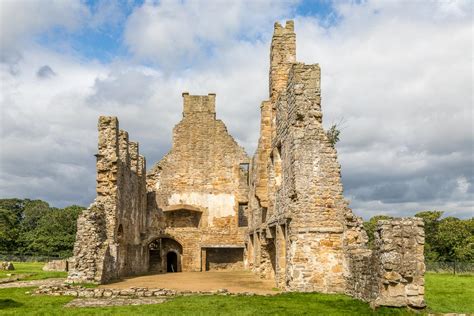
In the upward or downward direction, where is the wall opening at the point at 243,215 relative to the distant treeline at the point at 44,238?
upward

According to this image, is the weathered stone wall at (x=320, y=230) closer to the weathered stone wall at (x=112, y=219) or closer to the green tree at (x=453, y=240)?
the weathered stone wall at (x=112, y=219)

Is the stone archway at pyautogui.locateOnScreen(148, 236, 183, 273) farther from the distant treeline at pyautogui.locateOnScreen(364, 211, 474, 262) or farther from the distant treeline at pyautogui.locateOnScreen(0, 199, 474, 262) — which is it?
the distant treeline at pyautogui.locateOnScreen(0, 199, 474, 262)

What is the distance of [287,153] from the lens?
18.1 metres

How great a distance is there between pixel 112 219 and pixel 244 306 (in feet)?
37.5

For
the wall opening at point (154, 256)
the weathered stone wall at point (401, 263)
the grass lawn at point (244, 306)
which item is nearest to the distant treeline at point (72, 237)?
the wall opening at point (154, 256)

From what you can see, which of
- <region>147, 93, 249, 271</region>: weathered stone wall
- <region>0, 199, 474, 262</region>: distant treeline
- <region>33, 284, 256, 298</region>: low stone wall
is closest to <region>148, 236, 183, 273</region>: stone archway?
<region>147, 93, 249, 271</region>: weathered stone wall

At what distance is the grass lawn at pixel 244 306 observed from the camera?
1115 centimetres

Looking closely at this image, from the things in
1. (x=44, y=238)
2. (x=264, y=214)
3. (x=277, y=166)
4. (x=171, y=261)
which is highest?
(x=277, y=166)

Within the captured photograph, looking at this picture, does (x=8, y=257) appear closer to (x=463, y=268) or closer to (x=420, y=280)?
(x=463, y=268)

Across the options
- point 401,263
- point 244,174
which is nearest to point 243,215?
point 244,174

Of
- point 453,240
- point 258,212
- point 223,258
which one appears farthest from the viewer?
point 453,240

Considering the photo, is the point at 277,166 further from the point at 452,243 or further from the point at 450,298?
A: the point at 452,243

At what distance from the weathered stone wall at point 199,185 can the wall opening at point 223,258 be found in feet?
1.88

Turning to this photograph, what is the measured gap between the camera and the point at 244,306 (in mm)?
12102
